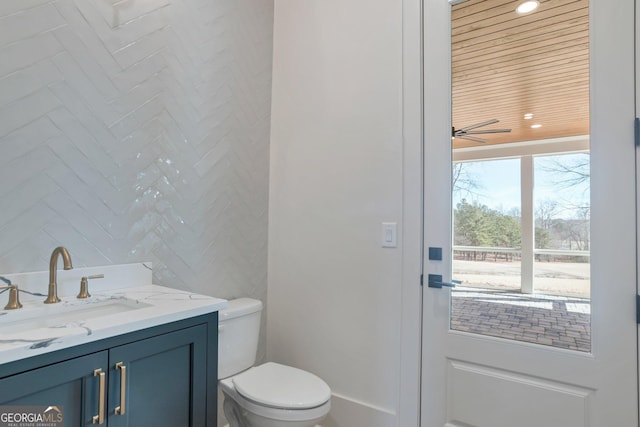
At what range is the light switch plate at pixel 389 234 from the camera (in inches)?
68.1

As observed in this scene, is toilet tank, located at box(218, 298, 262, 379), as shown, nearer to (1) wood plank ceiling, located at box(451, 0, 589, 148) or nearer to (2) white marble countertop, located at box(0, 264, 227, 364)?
(2) white marble countertop, located at box(0, 264, 227, 364)

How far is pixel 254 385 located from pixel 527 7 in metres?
2.00

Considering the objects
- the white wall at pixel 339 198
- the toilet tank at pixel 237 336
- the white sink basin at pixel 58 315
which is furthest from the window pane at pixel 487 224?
the white sink basin at pixel 58 315

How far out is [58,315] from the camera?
1.17 m

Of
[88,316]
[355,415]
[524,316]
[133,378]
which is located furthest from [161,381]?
[524,316]

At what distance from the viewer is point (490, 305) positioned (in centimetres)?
153

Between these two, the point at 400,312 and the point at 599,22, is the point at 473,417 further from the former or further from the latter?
the point at 599,22

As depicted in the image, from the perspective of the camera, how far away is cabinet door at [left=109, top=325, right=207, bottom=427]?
965 millimetres

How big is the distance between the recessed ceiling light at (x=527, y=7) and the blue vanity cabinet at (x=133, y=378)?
175 centimetres

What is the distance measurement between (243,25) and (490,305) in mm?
1953

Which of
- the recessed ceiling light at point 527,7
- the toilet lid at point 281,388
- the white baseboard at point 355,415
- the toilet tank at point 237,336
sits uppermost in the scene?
the recessed ceiling light at point 527,7

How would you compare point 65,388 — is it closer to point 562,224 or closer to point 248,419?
point 248,419

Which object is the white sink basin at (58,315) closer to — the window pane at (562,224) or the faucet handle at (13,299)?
the faucet handle at (13,299)

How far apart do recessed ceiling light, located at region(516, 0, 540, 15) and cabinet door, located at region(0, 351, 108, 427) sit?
1.96 meters
